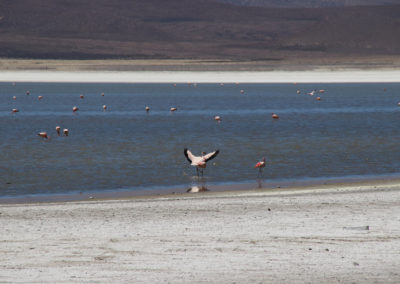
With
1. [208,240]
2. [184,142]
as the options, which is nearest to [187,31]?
[184,142]

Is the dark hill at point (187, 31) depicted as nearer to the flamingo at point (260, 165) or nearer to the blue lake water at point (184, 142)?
the blue lake water at point (184, 142)

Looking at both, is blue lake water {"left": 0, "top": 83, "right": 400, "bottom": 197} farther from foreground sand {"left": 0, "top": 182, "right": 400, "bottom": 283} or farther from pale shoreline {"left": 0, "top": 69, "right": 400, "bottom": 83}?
pale shoreline {"left": 0, "top": 69, "right": 400, "bottom": 83}

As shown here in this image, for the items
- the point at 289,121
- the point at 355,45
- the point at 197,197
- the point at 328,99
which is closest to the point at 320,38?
the point at 355,45

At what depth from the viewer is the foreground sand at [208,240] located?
28.3 ft

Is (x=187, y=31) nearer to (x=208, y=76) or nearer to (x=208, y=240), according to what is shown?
(x=208, y=76)

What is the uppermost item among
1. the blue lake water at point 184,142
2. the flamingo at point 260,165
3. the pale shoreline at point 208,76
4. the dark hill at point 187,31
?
the dark hill at point 187,31

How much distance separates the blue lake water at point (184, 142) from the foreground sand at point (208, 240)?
3.90 meters

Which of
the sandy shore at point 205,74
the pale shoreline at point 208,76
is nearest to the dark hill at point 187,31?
the sandy shore at point 205,74

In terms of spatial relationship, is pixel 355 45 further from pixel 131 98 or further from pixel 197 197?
pixel 197 197

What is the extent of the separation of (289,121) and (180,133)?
22.8ft

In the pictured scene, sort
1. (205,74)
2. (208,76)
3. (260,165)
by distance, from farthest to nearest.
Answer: (205,74)
(208,76)
(260,165)

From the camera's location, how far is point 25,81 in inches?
3051

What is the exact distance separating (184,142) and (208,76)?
53.5m

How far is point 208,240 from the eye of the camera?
10.1 metres
